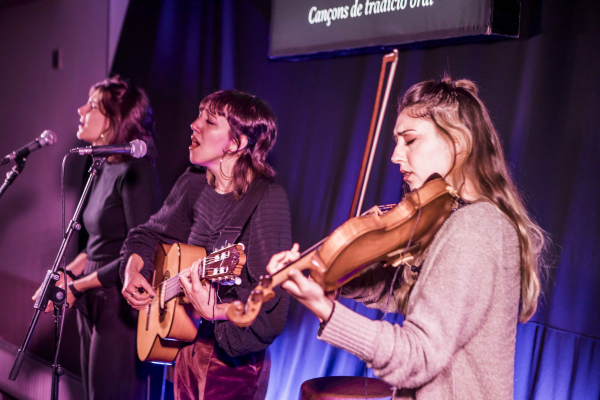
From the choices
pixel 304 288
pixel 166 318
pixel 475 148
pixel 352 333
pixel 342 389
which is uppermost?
pixel 475 148

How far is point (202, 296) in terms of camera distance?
200 cm

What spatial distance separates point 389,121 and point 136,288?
1.61 m

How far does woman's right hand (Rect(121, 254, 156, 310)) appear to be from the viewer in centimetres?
250

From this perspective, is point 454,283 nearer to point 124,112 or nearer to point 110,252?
point 110,252

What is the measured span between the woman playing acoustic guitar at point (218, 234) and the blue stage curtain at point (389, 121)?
80 cm

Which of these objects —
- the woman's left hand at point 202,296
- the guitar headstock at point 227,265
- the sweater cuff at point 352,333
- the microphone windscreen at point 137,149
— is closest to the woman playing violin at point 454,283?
the sweater cuff at point 352,333

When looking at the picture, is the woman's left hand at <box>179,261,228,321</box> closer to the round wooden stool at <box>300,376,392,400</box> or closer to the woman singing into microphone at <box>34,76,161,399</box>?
the round wooden stool at <box>300,376,392,400</box>

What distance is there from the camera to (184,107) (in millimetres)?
4051

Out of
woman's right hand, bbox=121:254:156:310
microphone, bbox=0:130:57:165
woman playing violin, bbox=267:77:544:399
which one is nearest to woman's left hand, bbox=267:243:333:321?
woman playing violin, bbox=267:77:544:399

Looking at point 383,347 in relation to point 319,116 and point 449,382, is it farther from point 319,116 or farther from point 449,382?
point 319,116

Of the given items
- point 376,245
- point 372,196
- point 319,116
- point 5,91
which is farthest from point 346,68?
point 5,91

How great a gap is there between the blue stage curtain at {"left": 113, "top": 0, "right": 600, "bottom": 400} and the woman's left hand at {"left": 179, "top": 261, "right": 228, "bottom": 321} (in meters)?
1.21

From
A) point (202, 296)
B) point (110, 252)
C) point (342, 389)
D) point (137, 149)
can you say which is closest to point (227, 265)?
point (202, 296)

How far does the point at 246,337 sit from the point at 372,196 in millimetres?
1303
